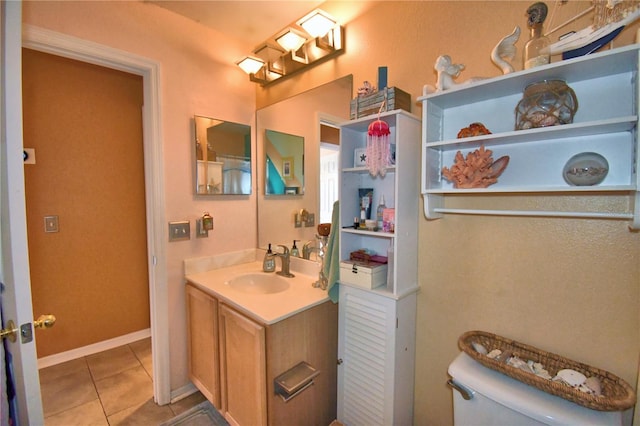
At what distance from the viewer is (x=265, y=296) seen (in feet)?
5.05

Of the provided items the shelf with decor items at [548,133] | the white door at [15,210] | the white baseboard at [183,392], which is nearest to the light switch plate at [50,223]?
the white baseboard at [183,392]

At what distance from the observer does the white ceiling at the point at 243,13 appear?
5.60 feet

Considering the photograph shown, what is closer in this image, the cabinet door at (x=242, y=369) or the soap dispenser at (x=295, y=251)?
the cabinet door at (x=242, y=369)

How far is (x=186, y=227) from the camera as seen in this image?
192 cm

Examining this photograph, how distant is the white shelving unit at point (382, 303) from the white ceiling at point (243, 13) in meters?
0.89

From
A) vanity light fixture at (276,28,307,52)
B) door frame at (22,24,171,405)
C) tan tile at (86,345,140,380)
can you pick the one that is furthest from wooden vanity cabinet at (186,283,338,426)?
vanity light fixture at (276,28,307,52)

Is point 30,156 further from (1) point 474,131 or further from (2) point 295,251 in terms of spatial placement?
(1) point 474,131

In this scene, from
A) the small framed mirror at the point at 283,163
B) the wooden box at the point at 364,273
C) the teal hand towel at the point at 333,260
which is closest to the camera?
the wooden box at the point at 364,273

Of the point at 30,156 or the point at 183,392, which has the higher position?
the point at 30,156

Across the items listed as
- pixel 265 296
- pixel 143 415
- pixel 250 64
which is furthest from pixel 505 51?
pixel 143 415

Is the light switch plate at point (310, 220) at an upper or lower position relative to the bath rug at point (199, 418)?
upper

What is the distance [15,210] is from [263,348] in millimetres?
991

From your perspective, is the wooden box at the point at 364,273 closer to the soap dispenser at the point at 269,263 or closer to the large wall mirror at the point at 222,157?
the soap dispenser at the point at 269,263

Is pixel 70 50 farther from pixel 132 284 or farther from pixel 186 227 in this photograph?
pixel 132 284
